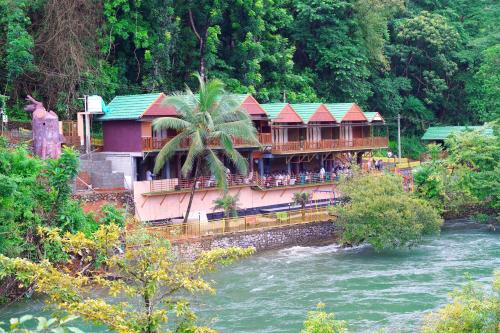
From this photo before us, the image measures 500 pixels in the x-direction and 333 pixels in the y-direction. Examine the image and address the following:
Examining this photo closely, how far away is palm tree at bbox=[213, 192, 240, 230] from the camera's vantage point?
36.4 m

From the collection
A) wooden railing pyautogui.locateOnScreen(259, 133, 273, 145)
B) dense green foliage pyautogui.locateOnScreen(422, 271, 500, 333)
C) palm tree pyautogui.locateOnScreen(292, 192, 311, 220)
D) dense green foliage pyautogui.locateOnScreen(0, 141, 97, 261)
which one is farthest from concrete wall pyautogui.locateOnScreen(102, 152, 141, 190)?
dense green foliage pyautogui.locateOnScreen(422, 271, 500, 333)

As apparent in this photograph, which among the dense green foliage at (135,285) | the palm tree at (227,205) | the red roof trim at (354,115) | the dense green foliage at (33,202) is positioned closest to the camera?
the dense green foliage at (135,285)

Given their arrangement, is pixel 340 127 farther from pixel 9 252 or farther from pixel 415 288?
pixel 9 252

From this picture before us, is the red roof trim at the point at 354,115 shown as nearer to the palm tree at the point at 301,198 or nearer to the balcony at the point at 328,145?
the balcony at the point at 328,145

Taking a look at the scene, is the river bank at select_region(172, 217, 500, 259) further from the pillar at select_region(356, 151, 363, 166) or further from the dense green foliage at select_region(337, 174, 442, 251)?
the pillar at select_region(356, 151, 363, 166)

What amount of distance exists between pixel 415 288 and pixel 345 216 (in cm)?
861

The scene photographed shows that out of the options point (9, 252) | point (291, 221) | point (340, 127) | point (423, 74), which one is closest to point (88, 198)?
point (9, 252)

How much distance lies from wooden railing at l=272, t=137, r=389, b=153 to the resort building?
12mm

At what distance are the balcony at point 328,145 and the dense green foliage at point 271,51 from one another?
20.7 feet

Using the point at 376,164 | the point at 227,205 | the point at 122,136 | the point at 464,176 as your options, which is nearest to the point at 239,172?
the point at 227,205

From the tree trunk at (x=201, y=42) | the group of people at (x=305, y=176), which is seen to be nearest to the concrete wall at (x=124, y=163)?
the group of people at (x=305, y=176)

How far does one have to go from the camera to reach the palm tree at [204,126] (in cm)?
3419

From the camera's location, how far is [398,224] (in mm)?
33875

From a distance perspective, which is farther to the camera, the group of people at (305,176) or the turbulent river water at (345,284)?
the group of people at (305,176)
